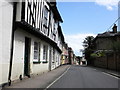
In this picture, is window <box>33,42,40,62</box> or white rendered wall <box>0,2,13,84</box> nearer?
white rendered wall <box>0,2,13,84</box>

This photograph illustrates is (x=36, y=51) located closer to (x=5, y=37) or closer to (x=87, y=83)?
(x=87, y=83)

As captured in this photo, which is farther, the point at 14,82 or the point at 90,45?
the point at 90,45

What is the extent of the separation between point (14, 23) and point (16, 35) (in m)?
0.89

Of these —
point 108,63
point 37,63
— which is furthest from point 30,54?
point 108,63

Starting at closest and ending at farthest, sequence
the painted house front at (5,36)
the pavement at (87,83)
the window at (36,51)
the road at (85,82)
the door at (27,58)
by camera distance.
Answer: the painted house front at (5,36) < the pavement at (87,83) < the road at (85,82) < the door at (27,58) < the window at (36,51)

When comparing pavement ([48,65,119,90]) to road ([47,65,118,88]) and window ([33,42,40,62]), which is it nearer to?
road ([47,65,118,88])

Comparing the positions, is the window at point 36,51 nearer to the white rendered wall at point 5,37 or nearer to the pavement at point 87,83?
the pavement at point 87,83

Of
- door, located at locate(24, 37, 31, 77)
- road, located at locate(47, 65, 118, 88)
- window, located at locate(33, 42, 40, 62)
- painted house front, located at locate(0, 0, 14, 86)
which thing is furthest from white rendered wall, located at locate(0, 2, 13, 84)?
window, located at locate(33, 42, 40, 62)

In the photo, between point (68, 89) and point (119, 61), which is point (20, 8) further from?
point (119, 61)

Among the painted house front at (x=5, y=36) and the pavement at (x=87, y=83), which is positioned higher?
the painted house front at (x=5, y=36)

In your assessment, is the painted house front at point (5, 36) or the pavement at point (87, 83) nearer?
the painted house front at point (5, 36)

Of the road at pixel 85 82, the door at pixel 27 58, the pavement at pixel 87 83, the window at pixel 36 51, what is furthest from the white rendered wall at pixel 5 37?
the window at pixel 36 51

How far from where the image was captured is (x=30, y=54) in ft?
55.6

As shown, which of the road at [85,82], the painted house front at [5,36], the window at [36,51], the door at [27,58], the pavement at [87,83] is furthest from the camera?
the window at [36,51]
